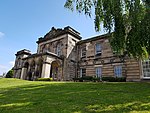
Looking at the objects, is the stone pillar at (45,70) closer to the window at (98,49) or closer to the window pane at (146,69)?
the window at (98,49)

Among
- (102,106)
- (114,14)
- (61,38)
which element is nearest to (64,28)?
(61,38)

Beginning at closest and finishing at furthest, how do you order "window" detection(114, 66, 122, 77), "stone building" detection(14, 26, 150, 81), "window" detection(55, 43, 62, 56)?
1. "stone building" detection(14, 26, 150, 81)
2. "window" detection(114, 66, 122, 77)
3. "window" detection(55, 43, 62, 56)

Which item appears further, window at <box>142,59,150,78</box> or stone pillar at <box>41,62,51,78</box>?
stone pillar at <box>41,62,51,78</box>

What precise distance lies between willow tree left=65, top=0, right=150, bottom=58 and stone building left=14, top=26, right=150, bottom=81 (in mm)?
10280

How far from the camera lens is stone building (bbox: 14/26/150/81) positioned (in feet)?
66.6

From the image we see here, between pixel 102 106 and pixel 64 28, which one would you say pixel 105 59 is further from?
pixel 102 106

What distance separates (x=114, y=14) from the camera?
30.8 feet

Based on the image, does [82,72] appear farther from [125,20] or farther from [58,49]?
[125,20]

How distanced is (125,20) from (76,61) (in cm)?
1775

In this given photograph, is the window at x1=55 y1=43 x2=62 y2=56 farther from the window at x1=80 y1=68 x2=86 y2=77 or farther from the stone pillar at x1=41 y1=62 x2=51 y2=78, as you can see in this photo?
the window at x1=80 y1=68 x2=86 y2=77

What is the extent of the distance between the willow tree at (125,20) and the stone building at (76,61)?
10280 mm

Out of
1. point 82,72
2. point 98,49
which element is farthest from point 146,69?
point 82,72

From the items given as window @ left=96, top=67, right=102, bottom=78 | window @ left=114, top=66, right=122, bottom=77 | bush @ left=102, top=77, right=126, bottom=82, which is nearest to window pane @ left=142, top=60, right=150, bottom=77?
bush @ left=102, top=77, right=126, bottom=82

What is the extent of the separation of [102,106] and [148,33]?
201 inches
